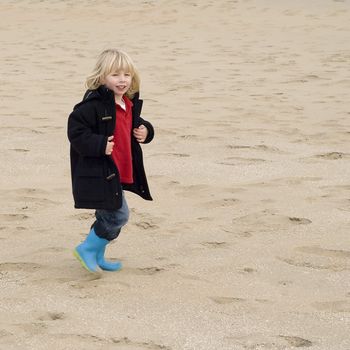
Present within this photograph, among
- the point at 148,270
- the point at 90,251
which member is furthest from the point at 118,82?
the point at 148,270

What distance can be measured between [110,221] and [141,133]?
0.43 metres

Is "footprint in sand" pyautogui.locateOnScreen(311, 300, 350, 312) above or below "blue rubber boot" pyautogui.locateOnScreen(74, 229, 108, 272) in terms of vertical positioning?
below

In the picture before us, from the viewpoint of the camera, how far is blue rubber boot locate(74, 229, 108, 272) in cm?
434

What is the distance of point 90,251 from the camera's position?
4.35 metres

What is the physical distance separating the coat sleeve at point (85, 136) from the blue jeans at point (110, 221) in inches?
12.9

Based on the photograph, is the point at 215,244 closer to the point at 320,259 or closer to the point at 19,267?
the point at 320,259

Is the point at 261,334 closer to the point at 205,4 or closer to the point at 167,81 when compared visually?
the point at 167,81

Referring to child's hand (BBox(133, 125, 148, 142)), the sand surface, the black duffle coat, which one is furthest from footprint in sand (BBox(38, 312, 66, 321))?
child's hand (BBox(133, 125, 148, 142))

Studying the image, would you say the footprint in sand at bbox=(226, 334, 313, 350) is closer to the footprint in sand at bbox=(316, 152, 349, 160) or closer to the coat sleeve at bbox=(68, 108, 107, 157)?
the coat sleeve at bbox=(68, 108, 107, 157)

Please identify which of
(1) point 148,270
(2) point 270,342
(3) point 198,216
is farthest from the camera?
(3) point 198,216

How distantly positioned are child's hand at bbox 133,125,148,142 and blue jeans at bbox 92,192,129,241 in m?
0.29

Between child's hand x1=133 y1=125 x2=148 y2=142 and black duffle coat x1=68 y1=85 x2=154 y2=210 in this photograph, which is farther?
child's hand x1=133 y1=125 x2=148 y2=142

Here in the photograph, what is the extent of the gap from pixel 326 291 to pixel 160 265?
83 cm

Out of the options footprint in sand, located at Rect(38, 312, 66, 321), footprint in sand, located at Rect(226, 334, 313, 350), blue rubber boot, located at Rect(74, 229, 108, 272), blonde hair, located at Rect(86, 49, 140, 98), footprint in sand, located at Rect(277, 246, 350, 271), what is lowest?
footprint in sand, located at Rect(277, 246, 350, 271)
